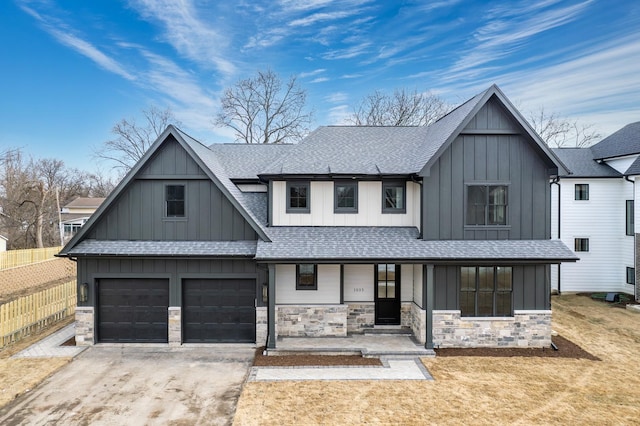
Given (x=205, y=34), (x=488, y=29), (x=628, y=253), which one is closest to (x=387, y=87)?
(x=488, y=29)

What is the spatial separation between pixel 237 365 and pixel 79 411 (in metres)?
3.60

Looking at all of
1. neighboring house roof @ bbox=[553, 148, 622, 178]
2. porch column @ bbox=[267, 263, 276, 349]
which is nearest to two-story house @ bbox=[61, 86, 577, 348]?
porch column @ bbox=[267, 263, 276, 349]

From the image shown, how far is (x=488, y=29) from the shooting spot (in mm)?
19453

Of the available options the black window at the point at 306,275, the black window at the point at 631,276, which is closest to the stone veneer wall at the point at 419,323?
the black window at the point at 306,275

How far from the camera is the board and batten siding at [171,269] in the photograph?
10.8m

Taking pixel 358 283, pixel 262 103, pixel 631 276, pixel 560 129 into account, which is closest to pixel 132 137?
pixel 262 103

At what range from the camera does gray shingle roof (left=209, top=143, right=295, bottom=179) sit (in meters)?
13.8

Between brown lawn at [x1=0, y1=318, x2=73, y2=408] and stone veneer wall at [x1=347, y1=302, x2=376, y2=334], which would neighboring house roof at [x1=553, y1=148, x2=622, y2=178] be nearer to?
stone veneer wall at [x1=347, y1=302, x2=376, y2=334]

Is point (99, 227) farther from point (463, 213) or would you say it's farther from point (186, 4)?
point (186, 4)

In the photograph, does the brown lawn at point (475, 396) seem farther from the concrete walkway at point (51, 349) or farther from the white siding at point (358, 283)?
the concrete walkway at point (51, 349)

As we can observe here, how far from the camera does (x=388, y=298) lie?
11.9 metres

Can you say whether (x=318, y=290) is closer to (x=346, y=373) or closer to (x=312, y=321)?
(x=312, y=321)

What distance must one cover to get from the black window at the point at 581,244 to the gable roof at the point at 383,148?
10.3 m

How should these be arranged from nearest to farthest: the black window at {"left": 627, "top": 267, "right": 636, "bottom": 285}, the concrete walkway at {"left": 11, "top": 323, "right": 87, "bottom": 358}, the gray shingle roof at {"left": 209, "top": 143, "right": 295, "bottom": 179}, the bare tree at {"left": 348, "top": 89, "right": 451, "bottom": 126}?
1. the concrete walkway at {"left": 11, "top": 323, "right": 87, "bottom": 358}
2. the gray shingle roof at {"left": 209, "top": 143, "right": 295, "bottom": 179}
3. the black window at {"left": 627, "top": 267, "right": 636, "bottom": 285}
4. the bare tree at {"left": 348, "top": 89, "right": 451, "bottom": 126}
